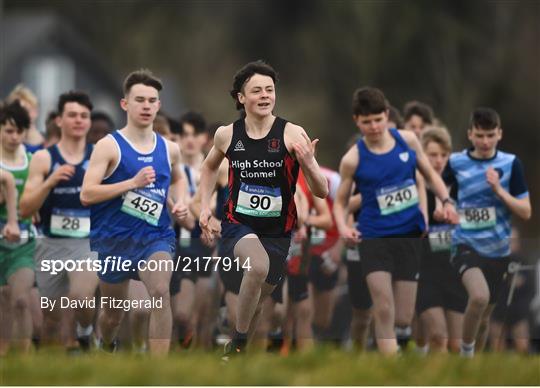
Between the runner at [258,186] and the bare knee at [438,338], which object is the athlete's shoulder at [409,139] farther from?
the runner at [258,186]

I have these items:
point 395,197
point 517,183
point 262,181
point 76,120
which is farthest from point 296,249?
point 262,181

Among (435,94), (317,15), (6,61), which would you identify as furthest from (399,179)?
(317,15)

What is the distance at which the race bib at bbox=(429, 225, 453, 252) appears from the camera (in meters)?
14.1

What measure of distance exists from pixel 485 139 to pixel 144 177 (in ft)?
11.8

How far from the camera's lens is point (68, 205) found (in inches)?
543

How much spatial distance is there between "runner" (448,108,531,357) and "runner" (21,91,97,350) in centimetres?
343

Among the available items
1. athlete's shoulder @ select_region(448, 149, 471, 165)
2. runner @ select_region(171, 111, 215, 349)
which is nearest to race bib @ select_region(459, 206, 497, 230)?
athlete's shoulder @ select_region(448, 149, 471, 165)

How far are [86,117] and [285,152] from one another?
123 inches

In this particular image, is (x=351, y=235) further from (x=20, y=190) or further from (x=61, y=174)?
(x=20, y=190)

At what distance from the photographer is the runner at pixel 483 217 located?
44.8ft

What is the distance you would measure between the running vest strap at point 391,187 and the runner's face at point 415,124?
2982 mm

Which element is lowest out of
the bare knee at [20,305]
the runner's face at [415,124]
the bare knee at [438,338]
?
the bare knee at [438,338]

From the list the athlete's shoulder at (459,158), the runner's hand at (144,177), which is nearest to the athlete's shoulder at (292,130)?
the runner's hand at (144,177)

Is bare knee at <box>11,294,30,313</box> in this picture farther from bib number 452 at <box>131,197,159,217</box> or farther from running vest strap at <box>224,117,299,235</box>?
running vest strap at <box>224,117,299,235</box>
